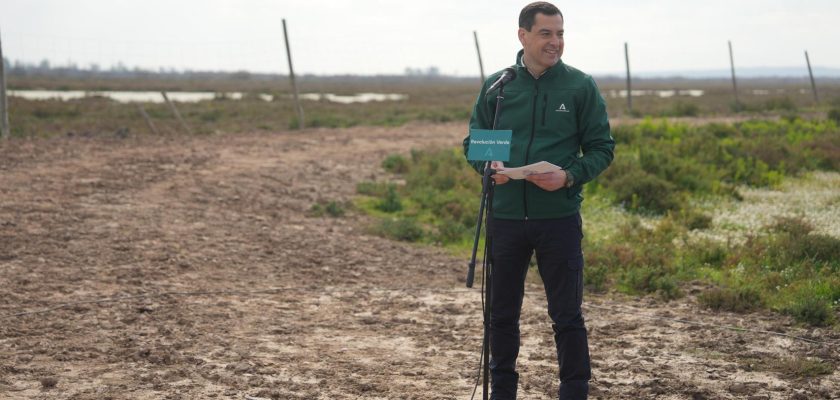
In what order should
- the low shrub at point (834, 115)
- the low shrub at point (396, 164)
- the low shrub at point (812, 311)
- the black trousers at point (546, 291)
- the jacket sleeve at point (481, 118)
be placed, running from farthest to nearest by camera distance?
the low shrub at point (834, 115)
the low shrub at point (396, 164)
the low shrub at point (812, 311)
the jacket sleeve at point (481, 118)
the black trousers at point (546, 291)

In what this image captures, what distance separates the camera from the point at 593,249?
372 inches

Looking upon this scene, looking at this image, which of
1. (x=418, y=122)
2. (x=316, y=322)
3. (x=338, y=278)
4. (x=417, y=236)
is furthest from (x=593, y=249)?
(x=418, y=122)

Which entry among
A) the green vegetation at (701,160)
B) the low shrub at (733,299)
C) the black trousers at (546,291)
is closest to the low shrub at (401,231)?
the green vegetation at (701,160)

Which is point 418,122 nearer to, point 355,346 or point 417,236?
point 417,236

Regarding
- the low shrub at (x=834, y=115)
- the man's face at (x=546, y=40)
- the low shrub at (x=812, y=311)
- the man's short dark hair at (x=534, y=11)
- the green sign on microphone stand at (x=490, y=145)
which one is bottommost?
the low shrub at (x=812, y=311)

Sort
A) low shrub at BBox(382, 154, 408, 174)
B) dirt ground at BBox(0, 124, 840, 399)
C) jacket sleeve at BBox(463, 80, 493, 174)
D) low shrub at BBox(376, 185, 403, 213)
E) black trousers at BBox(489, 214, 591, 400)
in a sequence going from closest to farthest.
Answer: black trousers at BBox(489, 214, 591, 400) < jacket sleeve at BBox(463, 80, 493, 174) < dirt ground at BBox(0, 124, 840, 399) < low shrub at BBox(376, 185, 403, 213) < low shrub at BBox(382, 154, 408, 174)

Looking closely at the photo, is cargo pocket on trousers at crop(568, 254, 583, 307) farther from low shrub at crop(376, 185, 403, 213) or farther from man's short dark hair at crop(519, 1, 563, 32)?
low shrub at crop(376, 185, 403, 213)

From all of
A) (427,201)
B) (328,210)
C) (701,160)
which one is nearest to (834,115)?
(701,160)

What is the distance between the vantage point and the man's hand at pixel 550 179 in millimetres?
3871

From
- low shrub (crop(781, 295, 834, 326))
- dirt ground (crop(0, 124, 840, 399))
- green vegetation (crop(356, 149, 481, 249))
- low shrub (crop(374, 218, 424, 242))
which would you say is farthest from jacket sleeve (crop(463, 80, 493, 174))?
low shrub (crop(374, 218, 424, 242))

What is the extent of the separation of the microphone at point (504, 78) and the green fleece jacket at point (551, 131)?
34mm

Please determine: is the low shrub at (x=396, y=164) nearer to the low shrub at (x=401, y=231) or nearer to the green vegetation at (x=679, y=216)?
the green vegetation at (x=679, y=216)

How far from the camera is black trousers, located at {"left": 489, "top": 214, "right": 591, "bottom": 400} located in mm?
4082

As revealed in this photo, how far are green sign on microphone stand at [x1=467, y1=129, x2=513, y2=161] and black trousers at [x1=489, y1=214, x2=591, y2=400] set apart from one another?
387mm
